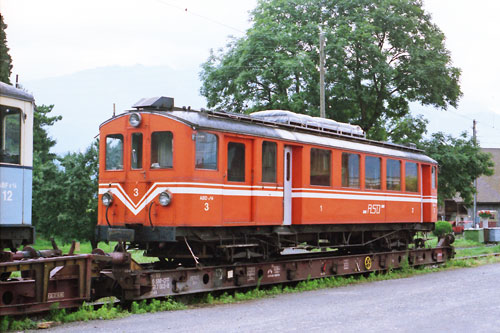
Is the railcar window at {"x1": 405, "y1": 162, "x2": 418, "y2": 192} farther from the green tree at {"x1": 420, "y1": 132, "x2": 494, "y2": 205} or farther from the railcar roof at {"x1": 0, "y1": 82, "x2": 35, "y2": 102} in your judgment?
the green tree at {"x1": 420, "y1": 132, "x2": 494, "y2": 205}

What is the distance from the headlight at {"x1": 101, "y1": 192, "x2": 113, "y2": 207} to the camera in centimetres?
1260

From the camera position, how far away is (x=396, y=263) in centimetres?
1845

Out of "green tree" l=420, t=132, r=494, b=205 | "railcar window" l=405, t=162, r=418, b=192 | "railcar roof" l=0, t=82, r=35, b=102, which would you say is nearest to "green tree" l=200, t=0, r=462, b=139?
"green tree" l=420, t=132, r=494, b=205

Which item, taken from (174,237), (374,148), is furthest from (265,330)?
(374,148)

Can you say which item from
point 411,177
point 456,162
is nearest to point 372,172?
point 411,177

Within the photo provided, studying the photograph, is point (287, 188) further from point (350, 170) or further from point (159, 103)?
point (159, 103)

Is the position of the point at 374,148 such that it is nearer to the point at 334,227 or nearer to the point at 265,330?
the point at 334,227

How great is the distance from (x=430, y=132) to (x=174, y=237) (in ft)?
83.6

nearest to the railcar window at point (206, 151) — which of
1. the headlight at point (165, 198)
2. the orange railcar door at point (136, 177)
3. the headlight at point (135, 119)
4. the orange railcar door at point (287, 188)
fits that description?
the headlight at point (165, 198)

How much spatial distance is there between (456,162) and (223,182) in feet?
72.3

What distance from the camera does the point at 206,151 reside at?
12336 millimetres

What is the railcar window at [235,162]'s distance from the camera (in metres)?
12.7

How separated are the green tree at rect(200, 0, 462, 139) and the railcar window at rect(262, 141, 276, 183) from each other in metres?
15.1

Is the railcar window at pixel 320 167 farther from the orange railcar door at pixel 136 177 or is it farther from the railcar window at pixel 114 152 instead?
the railcar window at pixel 114 152
